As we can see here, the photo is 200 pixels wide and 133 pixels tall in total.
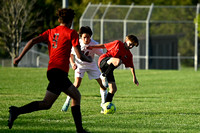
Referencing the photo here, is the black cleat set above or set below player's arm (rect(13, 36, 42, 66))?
below

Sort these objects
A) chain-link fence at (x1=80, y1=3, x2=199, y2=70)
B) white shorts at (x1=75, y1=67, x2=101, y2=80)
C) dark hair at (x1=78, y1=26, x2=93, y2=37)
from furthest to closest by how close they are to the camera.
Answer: chain-link fence at (x1=80, y1=3, x2=199, y2=70) → white shorts at (x1=75, y1=67, x2=101, y2=80) → dark hair at (x1=78, y1=26, x2=93, y2=37)

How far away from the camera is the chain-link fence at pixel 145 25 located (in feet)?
103

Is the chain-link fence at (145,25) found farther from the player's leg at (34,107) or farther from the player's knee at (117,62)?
the player's leg at (34,107)

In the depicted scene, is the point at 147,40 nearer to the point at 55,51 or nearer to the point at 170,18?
the point at 170,18

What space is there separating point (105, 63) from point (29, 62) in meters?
25.3

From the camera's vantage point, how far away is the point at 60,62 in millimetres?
6445

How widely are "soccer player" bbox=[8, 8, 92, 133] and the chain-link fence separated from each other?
2469cm

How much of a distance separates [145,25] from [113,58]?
22300 mm

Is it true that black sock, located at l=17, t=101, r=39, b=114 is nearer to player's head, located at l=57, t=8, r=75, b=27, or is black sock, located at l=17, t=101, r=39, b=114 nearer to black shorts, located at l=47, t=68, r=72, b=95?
black shorts, located at l=47, t=68, r=72, b=95

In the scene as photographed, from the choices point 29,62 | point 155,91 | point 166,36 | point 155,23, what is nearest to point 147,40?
point 155,23

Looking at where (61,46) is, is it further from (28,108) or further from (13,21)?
(13,21)

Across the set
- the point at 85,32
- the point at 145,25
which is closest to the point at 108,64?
the point at 85,32

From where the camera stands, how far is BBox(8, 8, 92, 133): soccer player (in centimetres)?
643

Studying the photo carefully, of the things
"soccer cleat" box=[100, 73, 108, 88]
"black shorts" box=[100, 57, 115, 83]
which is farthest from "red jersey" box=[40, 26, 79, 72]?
"soccer cleat" box=[100, 73, 108, 88]
